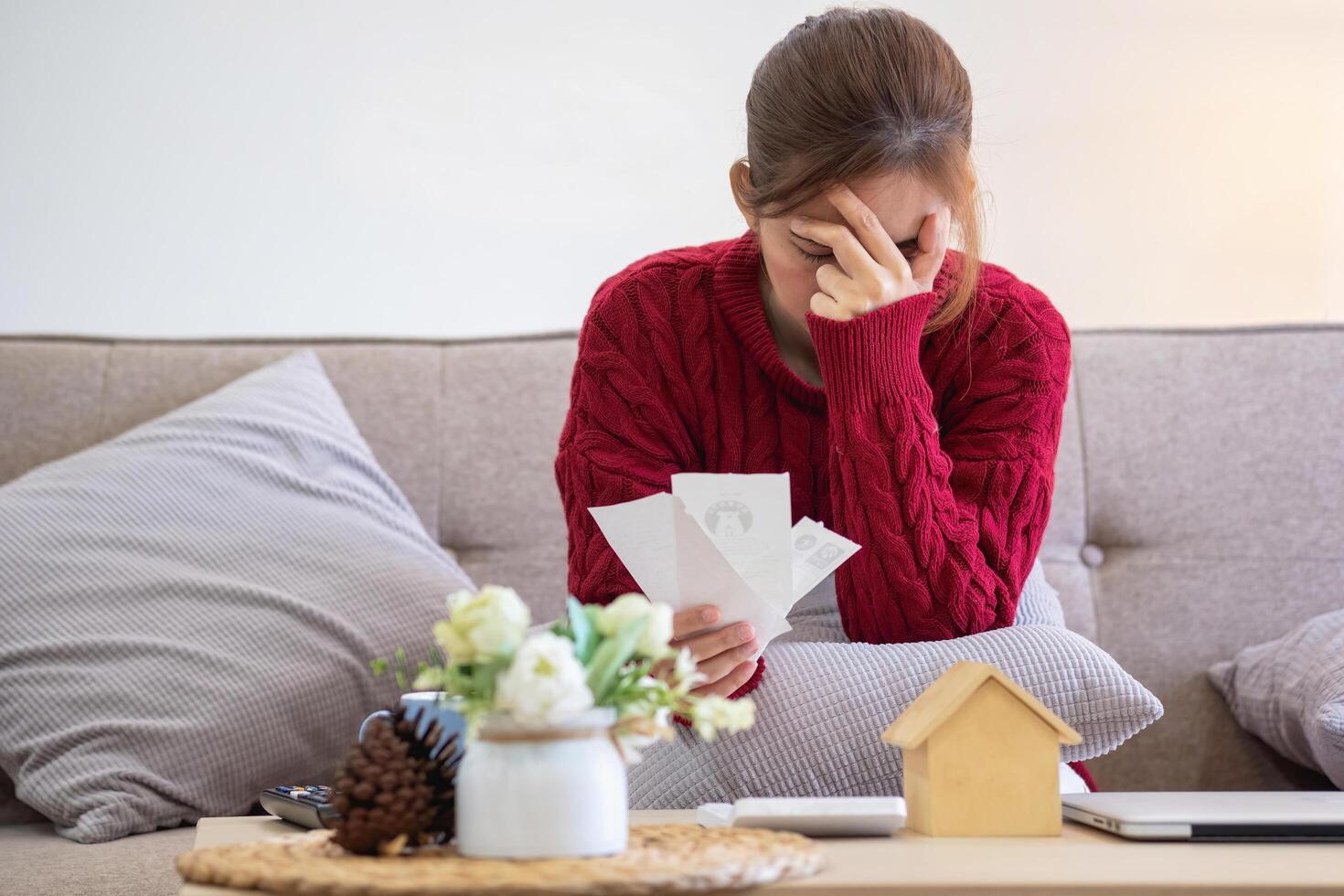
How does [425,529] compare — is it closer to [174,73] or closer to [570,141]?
[570,141]

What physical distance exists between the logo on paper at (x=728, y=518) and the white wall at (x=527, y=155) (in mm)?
1285

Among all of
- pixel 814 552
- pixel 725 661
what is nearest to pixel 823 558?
pixel 814 552

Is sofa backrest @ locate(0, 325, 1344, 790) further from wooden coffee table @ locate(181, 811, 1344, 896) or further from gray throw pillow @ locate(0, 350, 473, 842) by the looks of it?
wooden coffee table @ locate(181, 811, 1344, 896)

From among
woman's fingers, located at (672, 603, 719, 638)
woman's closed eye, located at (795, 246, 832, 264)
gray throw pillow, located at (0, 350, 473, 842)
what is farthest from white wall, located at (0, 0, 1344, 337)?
woman's fingers, located at (672, 603, 719, 638)

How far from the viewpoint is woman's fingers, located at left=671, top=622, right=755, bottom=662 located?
1049mm

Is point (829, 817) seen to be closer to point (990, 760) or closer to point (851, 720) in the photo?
point (990, 760)

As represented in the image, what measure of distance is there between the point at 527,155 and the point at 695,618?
1.37 metres

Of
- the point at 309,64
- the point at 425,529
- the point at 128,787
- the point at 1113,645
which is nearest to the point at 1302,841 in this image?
the point at 1113,645

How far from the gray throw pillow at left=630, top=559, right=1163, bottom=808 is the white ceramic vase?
18.5 inches

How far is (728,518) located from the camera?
94 cm

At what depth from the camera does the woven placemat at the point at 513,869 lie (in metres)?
0.64

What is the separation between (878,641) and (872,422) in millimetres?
235

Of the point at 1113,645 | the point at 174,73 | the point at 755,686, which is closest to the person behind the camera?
the point at 755,686

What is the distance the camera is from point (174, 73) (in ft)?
6.91
